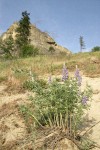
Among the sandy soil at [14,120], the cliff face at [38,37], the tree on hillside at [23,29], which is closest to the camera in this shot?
the sandy soil at [14,120]

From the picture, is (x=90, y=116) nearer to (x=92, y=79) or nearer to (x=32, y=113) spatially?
(x=32, y=113)

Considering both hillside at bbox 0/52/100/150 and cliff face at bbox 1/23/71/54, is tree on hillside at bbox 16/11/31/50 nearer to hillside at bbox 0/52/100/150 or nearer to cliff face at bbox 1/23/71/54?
cliff face at bbox 1/23/71/54

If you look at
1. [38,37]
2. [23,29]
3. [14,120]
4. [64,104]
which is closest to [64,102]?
[64,104]

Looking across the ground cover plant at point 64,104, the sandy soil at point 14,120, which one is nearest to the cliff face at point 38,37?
the sandy soil at point 14,120

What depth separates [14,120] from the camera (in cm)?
607

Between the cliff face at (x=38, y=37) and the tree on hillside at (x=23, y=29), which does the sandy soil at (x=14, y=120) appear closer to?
the tree on hillside at (x=23, y=29)

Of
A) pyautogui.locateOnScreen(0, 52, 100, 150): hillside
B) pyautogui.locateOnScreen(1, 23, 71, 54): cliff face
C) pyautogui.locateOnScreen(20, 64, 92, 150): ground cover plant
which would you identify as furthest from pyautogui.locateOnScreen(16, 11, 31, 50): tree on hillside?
pyautogui.locateOnScreen(20, 64, 92, 150): ground cover plant

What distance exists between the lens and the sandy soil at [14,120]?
525cm

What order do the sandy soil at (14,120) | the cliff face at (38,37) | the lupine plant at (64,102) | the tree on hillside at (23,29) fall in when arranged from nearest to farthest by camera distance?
the lupine plant at (64,102), the sandy soil at (14,120), the tree on hillside at (23,29), the cliff face at (38,37)

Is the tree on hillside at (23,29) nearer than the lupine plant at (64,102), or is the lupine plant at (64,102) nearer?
the lupine plant at (64,102)

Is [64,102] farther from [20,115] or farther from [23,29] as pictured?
[23,29]

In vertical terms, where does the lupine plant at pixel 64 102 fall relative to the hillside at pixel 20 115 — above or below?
above

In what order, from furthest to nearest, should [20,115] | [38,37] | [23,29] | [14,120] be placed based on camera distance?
[38,37], [23,29], [20,115], [14,120]

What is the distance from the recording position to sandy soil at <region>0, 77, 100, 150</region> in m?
5.25
